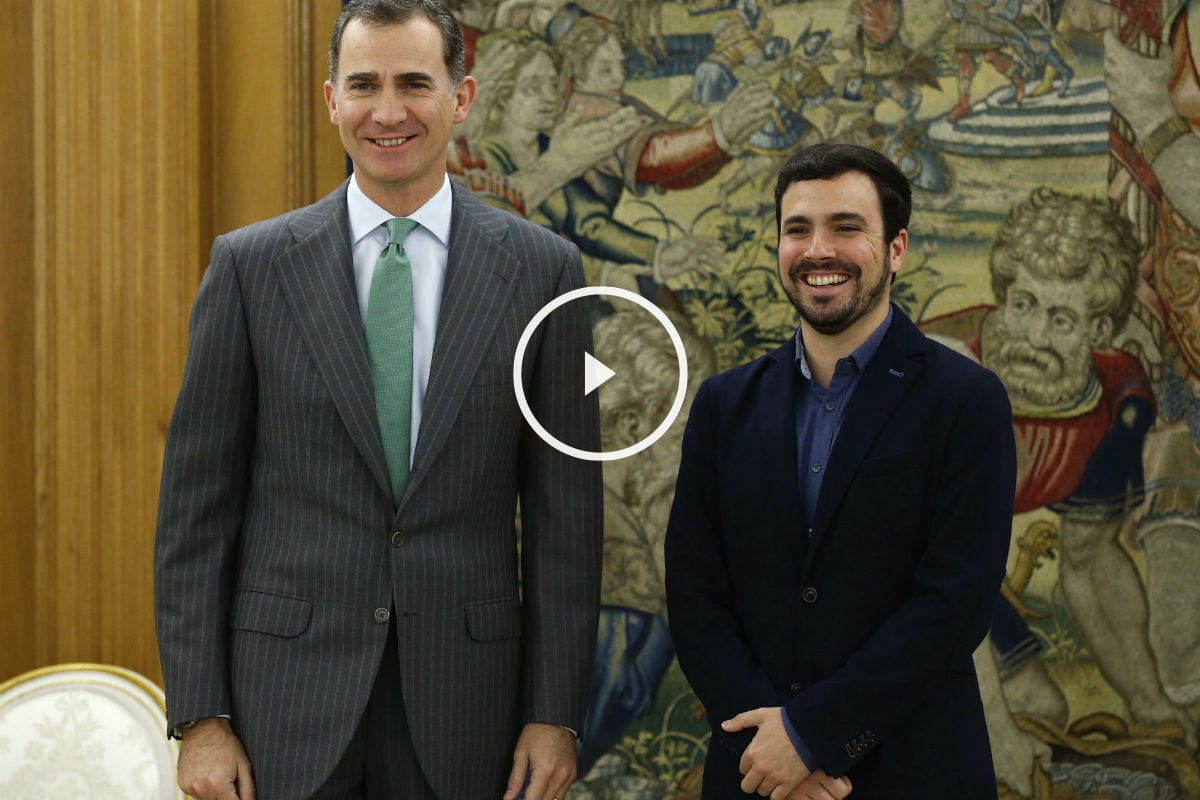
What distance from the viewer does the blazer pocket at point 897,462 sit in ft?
7.81

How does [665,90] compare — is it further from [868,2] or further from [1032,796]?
[1032,796]

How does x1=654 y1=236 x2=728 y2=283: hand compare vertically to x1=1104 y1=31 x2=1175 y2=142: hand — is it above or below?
below

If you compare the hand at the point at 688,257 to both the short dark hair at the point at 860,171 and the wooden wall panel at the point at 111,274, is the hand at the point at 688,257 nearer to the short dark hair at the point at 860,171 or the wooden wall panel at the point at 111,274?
the short dark hair at the point at 860,171

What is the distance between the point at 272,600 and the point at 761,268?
6.25 feet

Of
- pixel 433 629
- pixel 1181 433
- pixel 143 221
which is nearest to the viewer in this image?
Answer: pixel 433 629

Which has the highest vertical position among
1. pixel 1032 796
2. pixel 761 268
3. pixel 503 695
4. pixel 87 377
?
pixel 761 268

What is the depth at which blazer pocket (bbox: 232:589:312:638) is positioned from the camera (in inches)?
93.1

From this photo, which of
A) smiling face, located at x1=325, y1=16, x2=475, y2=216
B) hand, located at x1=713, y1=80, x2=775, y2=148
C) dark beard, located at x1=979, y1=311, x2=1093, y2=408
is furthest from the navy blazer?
hand, located at x1=713, y1=80, x2=775, y2=148

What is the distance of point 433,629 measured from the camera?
2.36 metres

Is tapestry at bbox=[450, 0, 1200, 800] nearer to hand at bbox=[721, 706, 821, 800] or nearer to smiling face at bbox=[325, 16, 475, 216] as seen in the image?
smiling face at bbox=[325, 16, 475, 216]

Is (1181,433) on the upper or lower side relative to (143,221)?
lower

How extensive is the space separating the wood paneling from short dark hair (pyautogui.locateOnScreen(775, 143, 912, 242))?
6.19ft

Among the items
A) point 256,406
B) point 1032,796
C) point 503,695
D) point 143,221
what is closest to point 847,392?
point 503,695

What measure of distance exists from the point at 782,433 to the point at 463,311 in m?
0.66
